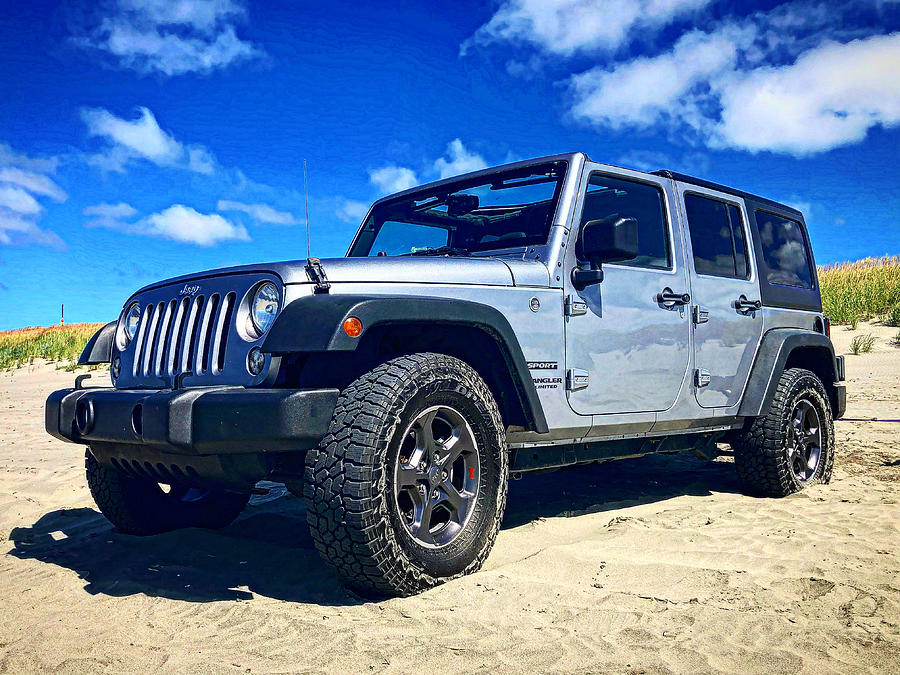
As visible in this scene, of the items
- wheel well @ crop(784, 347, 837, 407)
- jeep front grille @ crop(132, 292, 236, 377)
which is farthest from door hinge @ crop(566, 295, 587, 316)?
wheel well @ crop(784, 347, 837, 407)

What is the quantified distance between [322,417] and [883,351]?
1284cm

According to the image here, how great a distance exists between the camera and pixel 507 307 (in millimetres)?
3570

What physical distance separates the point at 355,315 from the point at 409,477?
717 millimetres

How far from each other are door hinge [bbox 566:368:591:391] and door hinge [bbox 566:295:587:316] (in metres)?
0.29

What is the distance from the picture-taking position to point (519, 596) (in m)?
3.08

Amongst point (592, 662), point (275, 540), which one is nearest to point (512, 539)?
point (275, 540)

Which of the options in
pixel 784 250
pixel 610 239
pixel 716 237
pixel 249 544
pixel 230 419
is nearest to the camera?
pixel 230 419

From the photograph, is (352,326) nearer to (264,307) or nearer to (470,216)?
(264,307)

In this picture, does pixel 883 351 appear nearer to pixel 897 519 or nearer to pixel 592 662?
pixel 897 519

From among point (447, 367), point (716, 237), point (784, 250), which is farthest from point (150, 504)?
point (784, 250)

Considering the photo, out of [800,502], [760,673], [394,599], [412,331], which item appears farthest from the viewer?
[800,502]

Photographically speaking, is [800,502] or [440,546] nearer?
[440,546]

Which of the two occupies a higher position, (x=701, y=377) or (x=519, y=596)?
(x=701, y=377)

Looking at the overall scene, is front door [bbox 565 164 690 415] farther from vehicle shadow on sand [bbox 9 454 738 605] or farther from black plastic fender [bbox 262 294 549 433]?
vehicle shadow on sand [bbox 9 454 738 605]
